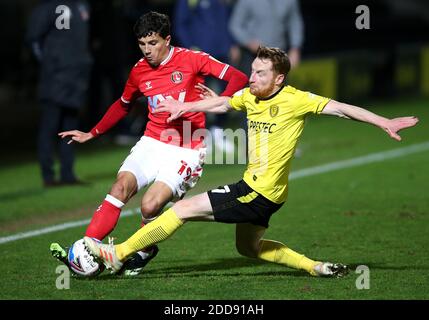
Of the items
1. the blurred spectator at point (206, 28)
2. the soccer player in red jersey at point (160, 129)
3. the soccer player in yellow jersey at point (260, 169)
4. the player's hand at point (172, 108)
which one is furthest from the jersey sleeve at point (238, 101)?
the blurred spectator at point (206, 28)

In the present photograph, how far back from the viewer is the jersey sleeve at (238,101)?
766 cm

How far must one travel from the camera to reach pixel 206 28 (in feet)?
50.4

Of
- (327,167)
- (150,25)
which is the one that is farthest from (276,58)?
(327,167)

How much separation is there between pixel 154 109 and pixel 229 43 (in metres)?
7.45

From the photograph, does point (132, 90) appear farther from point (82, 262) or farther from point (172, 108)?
point (82, 262)

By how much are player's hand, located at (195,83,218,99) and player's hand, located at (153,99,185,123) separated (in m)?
0.48

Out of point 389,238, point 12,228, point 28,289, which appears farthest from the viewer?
point 12,228

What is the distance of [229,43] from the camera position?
1568 cm

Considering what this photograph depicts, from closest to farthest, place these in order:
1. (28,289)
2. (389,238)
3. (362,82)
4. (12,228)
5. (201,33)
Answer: (28,289) → (389,238) → (12,228) → (201,33) → (362,82)

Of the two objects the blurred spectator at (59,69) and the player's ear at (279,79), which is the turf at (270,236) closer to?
the blurred spectator at (59,69)

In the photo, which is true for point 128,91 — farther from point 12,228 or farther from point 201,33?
point 201,33

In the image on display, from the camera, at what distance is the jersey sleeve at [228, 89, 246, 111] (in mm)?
7660

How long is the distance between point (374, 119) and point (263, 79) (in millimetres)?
869

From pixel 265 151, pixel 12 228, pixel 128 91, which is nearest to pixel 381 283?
pixel 265 151
